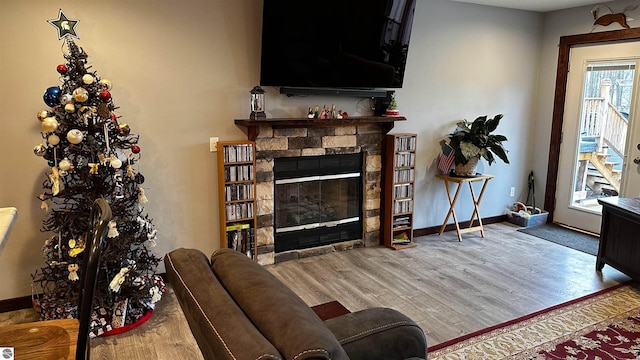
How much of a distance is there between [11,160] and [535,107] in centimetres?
559

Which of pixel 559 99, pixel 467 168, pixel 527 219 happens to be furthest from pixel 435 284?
pixel 559 99

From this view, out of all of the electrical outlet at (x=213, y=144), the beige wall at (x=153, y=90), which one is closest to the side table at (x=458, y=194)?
the beige wall at (x=153, y=90)

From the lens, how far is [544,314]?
328 centimetres

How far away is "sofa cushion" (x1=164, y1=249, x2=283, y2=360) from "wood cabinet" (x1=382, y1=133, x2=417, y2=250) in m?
3.11

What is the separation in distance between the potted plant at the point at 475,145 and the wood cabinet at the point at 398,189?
1.58 feet

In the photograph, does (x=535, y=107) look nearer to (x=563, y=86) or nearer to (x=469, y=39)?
(x=563, y=86)

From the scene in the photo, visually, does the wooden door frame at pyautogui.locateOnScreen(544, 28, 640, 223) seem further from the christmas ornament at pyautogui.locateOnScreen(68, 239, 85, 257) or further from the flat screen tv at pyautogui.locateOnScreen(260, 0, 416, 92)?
the christmas ornament at pyautogui.locateOnScreen(68, 239, 85, 257)

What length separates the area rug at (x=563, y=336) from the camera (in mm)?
2791

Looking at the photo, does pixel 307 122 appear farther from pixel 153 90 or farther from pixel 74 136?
pixel 74 136

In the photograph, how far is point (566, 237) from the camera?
5113 mm

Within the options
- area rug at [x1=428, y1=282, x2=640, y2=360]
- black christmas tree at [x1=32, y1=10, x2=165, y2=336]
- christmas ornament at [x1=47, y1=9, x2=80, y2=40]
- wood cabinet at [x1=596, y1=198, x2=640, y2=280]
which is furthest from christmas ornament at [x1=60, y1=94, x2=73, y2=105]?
wood cabinet at [x1=596, y1=198, x2=640, y2=280]

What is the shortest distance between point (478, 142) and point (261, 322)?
397cm

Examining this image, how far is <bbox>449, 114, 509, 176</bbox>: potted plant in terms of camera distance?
15.4 feet

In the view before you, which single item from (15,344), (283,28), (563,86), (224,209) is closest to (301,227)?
(224,209)
